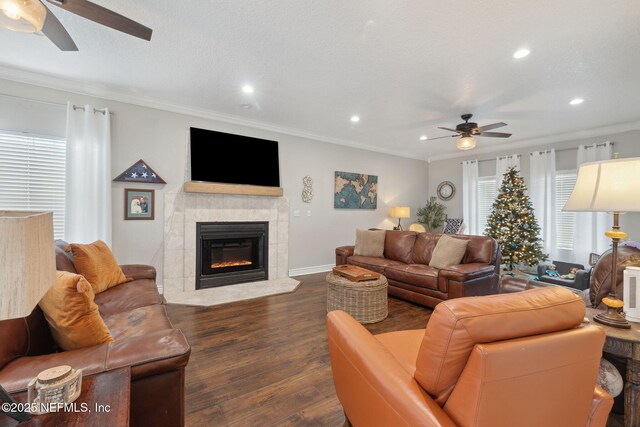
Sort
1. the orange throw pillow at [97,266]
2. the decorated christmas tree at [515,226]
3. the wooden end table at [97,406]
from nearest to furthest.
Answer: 1. the wooden end table at [97,406]
2. the orange throw pillow at [97,266]
3. the decorated christmas tree at [515,226]

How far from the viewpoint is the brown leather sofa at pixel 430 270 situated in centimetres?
327

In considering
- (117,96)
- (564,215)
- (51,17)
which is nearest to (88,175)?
(117,96)

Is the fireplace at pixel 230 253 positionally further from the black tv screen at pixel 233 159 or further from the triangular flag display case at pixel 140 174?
the triangular flag display case at pixel 140 174

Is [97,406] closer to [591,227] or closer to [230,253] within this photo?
[230,253]

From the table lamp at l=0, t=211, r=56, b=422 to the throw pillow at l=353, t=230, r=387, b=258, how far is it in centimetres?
427

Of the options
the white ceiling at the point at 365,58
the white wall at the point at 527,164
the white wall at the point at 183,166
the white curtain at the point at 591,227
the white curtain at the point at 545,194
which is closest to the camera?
the white ceiling at the point at 365,58

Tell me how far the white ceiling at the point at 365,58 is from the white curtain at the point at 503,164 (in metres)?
1.38

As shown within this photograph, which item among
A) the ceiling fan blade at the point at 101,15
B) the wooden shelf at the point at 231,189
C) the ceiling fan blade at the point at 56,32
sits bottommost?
the wooden shelf at the point at 231,189

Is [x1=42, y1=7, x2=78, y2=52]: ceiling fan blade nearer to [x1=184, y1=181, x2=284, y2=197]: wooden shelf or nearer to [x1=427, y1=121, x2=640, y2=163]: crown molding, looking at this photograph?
[x1=184, y1=181, x2=284, y2=197]: wooden shelf

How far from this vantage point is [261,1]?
1955 millimetres

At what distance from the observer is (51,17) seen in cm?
161

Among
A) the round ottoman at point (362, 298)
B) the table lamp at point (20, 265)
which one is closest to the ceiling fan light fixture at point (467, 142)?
the round ottoman at point (362, 298)

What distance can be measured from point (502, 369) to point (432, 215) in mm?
6723

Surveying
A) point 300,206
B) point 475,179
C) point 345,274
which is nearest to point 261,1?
point 345,274
